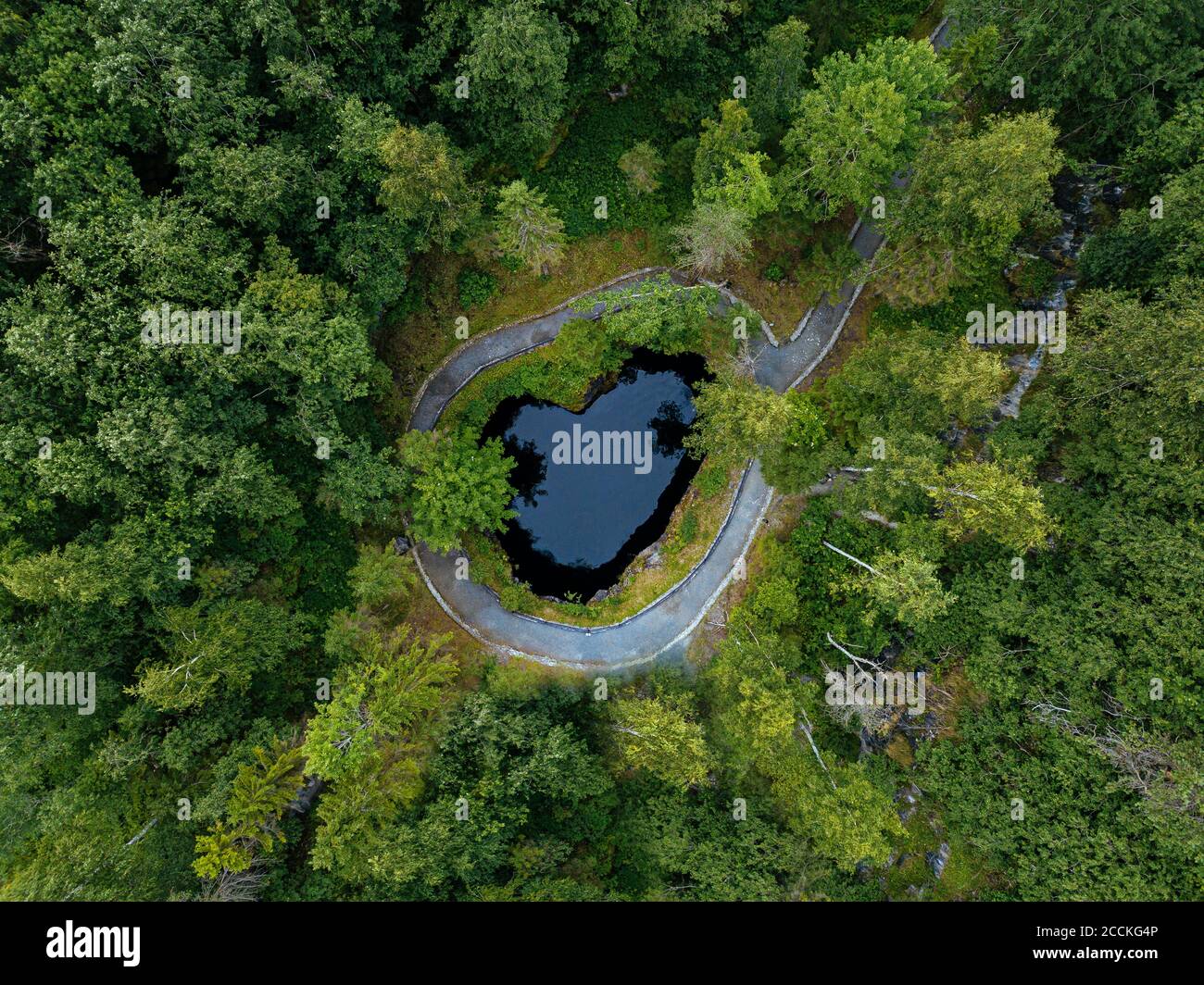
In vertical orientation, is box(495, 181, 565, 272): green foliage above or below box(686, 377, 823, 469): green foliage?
above

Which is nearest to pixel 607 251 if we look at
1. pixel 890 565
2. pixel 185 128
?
pixel 185 128

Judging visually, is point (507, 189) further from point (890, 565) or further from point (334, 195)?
point (890, 565)

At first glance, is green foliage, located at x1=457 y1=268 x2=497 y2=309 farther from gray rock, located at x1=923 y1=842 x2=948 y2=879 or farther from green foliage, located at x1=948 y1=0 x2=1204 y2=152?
gray rock, located at x1=923 y1=842 x2=948 y2=879

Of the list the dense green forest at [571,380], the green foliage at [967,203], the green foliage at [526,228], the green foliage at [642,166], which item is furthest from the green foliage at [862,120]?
the green foliage at [526,228]

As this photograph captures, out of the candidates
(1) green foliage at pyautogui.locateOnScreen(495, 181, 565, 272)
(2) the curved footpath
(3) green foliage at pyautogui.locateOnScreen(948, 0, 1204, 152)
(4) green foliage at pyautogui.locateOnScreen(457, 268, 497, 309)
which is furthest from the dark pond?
(3) green foliage at pyautogui.locateOnScreen(948, 0, 1204, 152)

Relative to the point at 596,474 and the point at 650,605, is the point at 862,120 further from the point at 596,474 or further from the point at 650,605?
the point at 650,605
